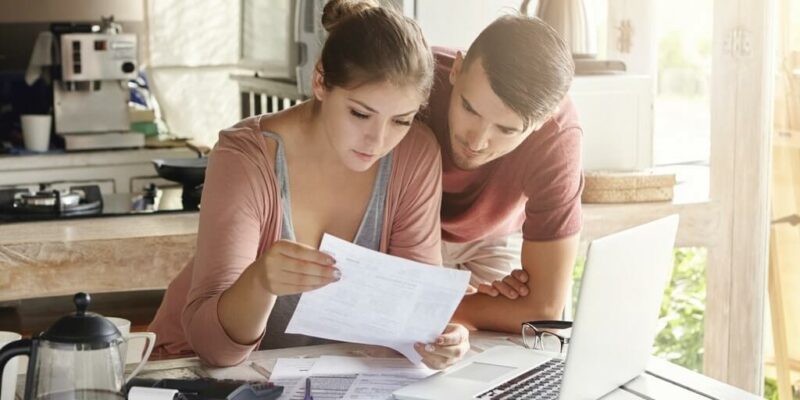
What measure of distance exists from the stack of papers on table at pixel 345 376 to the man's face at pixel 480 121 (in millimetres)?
414

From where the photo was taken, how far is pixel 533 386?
1716mm

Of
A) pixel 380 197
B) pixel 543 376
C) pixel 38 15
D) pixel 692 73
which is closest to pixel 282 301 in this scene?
pixel 380 197

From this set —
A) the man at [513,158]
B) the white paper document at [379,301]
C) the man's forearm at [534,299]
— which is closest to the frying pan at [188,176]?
the man at [513,158]

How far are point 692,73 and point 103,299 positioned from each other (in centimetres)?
220

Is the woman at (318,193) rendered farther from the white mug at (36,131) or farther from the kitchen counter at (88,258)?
the white mug at (36,131)

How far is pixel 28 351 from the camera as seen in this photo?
1.35 meters

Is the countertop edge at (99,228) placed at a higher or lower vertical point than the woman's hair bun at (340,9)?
lower

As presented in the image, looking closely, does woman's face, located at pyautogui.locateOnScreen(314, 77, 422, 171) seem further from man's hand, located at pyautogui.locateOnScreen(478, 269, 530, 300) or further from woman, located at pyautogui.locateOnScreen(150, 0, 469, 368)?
man's hand, located at pyautogui.locateOnScreen(478, 269, 530, 300)

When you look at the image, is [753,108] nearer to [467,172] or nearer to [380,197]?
[467,172]

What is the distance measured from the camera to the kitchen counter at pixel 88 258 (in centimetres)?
283

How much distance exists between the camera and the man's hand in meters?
2.10

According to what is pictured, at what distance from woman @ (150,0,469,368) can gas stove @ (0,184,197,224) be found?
127 centimetres

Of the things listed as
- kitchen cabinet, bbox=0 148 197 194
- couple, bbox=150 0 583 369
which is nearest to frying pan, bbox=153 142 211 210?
kitchen cabinet, bbox=0 148 197 194

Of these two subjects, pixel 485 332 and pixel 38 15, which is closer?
pixel 485 332
